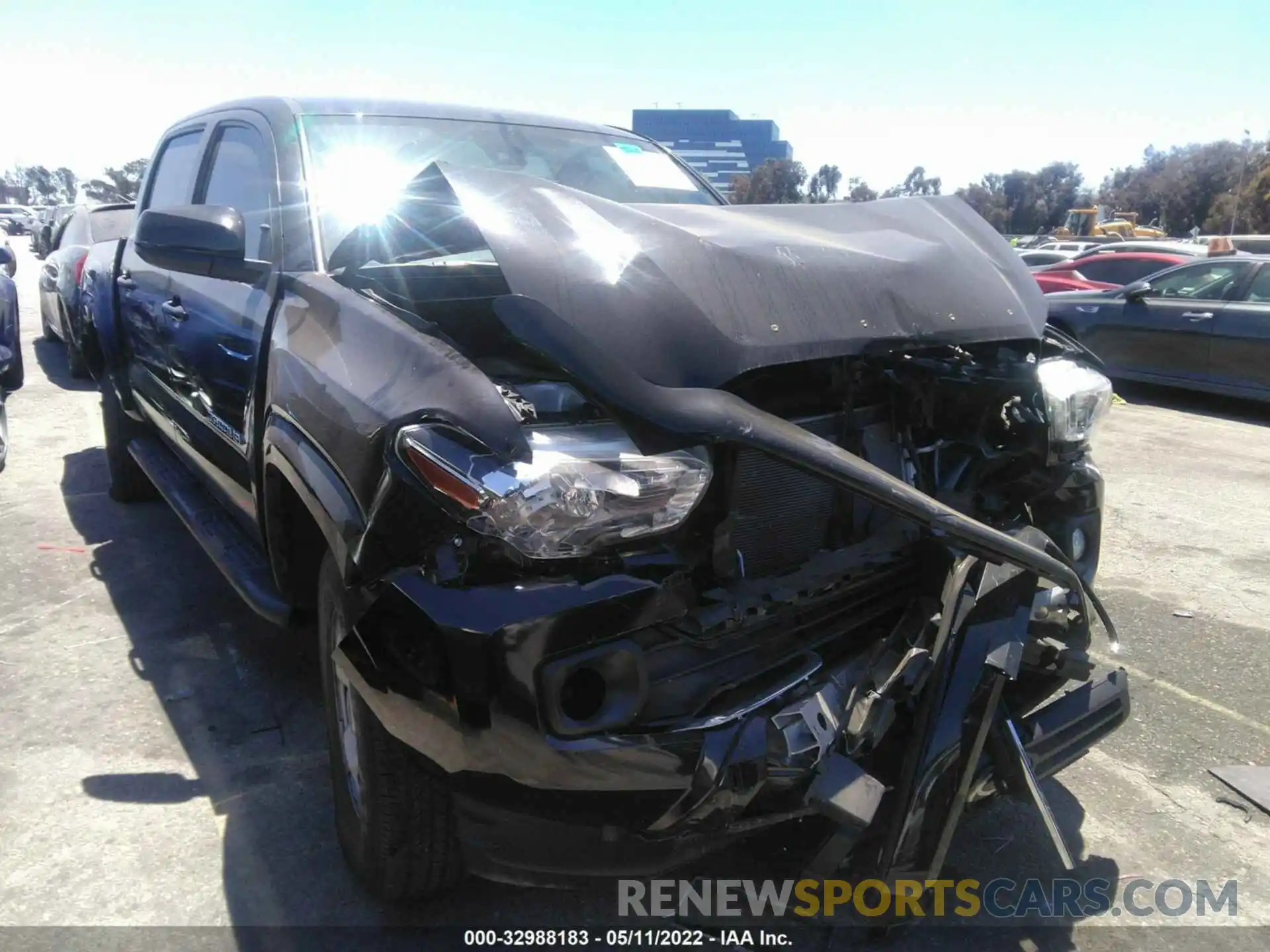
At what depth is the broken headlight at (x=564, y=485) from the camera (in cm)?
176

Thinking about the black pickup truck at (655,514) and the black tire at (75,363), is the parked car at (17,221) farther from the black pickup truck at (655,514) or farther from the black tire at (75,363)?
the black pickup truck at (655,514)

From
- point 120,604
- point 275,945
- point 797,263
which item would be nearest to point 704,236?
point 797,263

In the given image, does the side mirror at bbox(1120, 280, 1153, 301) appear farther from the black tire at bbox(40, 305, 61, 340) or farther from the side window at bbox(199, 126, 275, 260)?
the black tire at bbox(40, 305, 61, 340)

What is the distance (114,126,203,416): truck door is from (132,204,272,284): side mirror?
40.4 inches

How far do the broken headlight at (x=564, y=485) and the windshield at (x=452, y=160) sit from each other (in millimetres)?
901

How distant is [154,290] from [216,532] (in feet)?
4.01

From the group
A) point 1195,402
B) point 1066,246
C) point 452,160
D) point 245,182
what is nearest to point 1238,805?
point 452,160

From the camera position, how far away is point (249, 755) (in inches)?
119

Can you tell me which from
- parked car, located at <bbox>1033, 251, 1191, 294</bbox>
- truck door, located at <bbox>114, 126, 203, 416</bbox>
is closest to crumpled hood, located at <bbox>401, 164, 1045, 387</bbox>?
truck door, located at <bbox>114, 126, 203, 416</bbox>

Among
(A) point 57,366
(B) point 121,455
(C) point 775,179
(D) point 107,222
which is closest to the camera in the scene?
(B) point 121,455

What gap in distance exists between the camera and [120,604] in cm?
416

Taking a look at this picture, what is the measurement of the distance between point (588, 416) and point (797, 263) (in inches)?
28.3

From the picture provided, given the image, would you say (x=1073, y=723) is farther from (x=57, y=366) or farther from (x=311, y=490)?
(x=57, y=366)

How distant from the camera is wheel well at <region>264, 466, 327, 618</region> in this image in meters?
2.62
